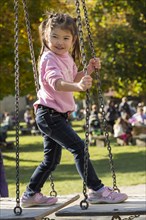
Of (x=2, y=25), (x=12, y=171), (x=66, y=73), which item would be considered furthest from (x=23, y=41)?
(x=66, y=73)

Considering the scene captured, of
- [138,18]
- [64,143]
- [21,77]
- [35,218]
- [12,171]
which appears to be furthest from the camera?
[138,18]

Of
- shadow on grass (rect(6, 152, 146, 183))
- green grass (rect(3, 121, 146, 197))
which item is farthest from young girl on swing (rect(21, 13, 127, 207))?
shadow on grass (rect(6, 152, 146, 183))

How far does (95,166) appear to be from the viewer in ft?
55.7

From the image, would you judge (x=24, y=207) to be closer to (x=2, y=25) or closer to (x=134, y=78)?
(x=2, y=25)

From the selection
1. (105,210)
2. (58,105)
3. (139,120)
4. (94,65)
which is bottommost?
(139,120)

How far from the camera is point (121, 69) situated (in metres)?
27.7

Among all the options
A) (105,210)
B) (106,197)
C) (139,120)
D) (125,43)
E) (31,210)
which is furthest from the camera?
(125,43)

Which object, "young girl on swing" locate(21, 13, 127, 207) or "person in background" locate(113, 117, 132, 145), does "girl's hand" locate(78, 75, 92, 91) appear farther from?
"person in background" locate(113, 117, 132, 145)

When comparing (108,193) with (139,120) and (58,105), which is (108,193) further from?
(139,120)

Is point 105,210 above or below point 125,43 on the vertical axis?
below

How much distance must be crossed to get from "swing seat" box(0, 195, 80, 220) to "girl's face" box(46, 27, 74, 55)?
4.27 feet

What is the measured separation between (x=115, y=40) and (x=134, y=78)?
6.33 ft

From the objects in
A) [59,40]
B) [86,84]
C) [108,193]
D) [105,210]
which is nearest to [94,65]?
[59,40]

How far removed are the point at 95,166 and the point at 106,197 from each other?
38.1 feet
